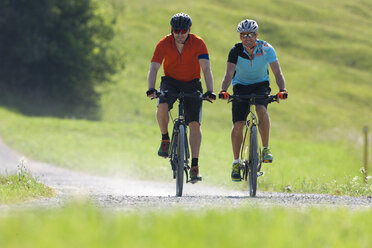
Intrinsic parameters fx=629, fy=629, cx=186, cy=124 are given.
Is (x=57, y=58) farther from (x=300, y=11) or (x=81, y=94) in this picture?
(x=300, y=11)

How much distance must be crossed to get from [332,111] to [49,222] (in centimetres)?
4729

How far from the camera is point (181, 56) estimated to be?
30.7 ft

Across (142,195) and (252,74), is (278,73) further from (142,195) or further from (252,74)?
(142,195)

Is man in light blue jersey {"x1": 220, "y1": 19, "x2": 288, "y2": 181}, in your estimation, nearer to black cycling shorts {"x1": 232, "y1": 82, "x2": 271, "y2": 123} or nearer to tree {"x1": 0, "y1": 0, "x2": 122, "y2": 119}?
black cycling shorts {"x1": 232, "y1": 82, "x2": 271, "y2": 123}

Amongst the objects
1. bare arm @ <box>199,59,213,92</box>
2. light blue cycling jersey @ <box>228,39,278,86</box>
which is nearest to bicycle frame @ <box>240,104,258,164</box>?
light blue cycling jersey @ <box>228,39,278,86</box>

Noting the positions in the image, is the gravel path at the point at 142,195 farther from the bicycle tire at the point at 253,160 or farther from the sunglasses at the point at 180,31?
the sunglasses at the point at 180,31

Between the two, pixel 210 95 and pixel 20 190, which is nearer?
pixel 20 190

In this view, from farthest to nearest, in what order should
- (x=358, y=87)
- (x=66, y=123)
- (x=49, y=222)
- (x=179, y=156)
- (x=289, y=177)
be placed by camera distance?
(x=358, y=87) → (x=66, y=123) → (x=289, y=177) → (x=179, y=156) → (x=49, y=222)

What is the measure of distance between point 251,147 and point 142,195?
82.2 inches

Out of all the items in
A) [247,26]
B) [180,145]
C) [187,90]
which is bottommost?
[180,145]

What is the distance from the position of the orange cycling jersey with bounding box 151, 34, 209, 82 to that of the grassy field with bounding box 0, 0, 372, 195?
141 inches

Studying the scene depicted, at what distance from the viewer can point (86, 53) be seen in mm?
40938

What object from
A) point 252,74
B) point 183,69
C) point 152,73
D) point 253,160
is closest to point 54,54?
point 152,73

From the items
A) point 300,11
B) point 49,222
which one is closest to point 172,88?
point 49,222
